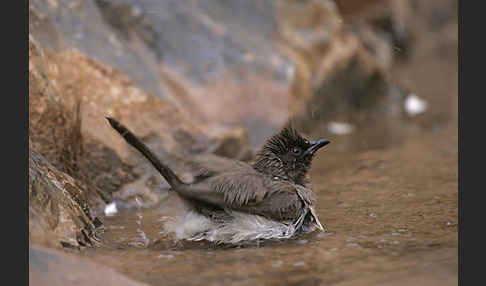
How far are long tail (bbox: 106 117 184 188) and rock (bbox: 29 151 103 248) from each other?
619 millimetres

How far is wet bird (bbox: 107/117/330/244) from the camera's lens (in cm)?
484

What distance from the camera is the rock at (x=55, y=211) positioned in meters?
4.15

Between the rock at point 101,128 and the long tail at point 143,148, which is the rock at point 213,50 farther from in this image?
the long tail at point 143,148

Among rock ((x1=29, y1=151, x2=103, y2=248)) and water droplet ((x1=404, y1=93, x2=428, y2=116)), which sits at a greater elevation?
water droplet ((x1=404, y1=93, x2=428, y2=116))

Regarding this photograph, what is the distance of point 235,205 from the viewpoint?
4.86 m

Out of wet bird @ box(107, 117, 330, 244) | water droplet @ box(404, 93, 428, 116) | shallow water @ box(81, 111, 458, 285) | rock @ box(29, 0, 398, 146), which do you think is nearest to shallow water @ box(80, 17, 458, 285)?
shallow water @ box(81, 111, 458, 285)

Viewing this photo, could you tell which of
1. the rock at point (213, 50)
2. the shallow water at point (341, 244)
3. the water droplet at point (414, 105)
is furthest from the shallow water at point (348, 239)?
the water droplet at point (414, 105)

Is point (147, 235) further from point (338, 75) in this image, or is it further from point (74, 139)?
point (338, 75)

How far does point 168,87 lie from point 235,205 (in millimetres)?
3012

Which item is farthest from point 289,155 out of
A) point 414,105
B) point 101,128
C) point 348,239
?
point 414,105

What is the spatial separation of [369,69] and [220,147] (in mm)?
4223

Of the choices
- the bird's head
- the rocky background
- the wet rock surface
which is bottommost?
the wet rock surface

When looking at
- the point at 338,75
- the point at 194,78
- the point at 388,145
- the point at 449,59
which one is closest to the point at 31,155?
the point at 194,78

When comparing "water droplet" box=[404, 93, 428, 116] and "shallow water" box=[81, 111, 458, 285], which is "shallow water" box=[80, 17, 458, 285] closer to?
"shallow water" box=[81, 111, 458, 285]
